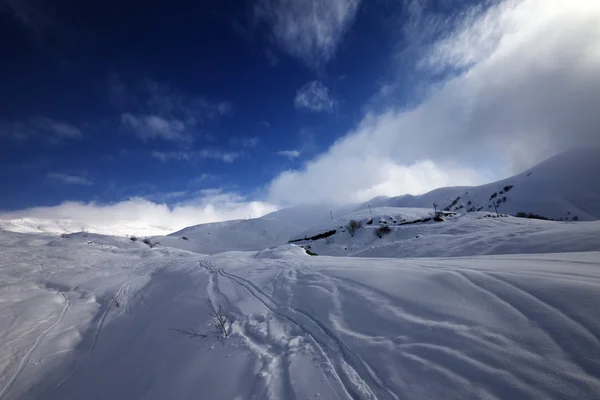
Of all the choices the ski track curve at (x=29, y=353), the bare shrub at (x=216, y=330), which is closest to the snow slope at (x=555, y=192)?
the bare shrub at (x=216, y=330)

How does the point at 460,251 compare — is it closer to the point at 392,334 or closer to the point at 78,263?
the point at 392,334

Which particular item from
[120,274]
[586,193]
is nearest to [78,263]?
[120,274]

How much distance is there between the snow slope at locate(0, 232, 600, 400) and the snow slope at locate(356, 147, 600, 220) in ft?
172

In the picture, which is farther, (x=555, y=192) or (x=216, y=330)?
(x=555, y=192)

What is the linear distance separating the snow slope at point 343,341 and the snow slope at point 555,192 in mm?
52372

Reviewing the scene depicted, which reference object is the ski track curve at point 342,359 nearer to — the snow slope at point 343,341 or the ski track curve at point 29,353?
the snow slope at point 343,341

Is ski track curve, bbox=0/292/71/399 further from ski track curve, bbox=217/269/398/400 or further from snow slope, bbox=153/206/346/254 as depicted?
snow slope, bbox=153/206/346/254

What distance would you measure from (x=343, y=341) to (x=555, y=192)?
64287 millimetres

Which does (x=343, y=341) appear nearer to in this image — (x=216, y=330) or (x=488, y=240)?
(x=216, y=330)

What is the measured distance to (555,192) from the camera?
45.2 metres

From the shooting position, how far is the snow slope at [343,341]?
2412mm

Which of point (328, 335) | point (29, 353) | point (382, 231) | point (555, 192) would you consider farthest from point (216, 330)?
point (555, 192)

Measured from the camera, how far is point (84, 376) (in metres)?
4.59

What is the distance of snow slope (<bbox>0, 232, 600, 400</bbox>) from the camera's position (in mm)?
2412
